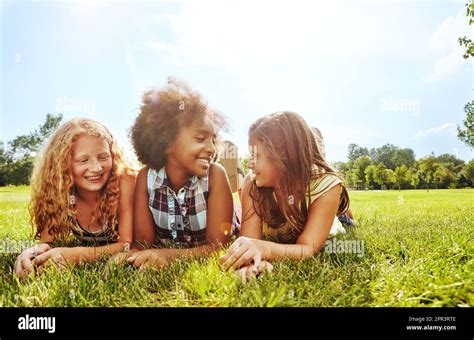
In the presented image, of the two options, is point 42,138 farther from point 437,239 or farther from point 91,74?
point 437,239

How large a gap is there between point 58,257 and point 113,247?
32 centimetres

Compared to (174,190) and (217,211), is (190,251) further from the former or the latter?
(174,190)

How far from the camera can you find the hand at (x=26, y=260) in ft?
7.82

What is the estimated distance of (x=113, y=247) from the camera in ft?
8.70

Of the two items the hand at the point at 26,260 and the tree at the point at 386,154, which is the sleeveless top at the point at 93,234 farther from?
the tree at the point at 386,154

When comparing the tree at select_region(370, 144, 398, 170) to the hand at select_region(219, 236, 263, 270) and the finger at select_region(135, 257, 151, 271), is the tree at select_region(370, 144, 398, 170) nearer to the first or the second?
the hand at select_region(219, 236, 263, 270)

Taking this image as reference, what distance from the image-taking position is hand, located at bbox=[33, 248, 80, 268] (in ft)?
8.08

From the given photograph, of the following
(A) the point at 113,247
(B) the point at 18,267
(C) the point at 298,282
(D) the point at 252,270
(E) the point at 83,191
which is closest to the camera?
(C) the point at 298,282

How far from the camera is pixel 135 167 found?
279 cm

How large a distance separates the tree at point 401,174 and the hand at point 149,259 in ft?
5.02

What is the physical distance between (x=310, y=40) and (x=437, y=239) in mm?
1426

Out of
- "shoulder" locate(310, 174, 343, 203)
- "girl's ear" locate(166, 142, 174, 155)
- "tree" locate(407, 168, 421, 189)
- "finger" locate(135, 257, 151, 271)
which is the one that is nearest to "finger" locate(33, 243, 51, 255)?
"finger" locate(135, 257, 151, 271)

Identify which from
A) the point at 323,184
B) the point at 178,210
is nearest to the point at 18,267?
the point at 178,210

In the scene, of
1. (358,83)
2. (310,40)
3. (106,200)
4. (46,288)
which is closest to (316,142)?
(358,83)
